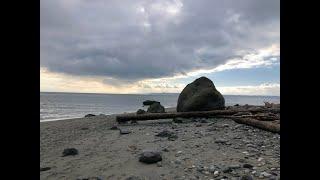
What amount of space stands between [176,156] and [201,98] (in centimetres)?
889

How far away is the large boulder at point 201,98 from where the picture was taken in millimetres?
17188

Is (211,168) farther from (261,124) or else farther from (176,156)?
(261,124)

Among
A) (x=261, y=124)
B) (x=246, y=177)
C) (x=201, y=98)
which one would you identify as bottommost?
(x=246, y=177)

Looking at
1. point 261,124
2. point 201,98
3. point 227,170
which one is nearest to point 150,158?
point 227,170

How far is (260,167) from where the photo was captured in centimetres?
735

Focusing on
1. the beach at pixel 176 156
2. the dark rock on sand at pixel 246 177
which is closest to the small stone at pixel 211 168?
the beach at pixel 176 156

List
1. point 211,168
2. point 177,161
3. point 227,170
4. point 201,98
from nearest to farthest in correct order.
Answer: point 227,170, point 211,168, point 177,161, point 201,98

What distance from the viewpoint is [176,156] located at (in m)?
8.58

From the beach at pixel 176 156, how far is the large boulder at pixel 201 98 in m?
4.37

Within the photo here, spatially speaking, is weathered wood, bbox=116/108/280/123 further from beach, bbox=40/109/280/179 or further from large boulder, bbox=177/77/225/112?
beach, bbox=40/109/280/179

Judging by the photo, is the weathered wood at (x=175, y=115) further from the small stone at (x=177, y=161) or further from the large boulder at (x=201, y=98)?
the small stone at (x=177, y=161)

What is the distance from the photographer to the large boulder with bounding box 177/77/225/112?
17.2m
